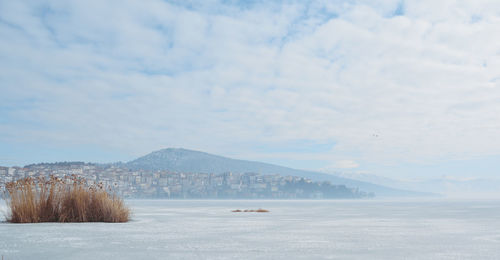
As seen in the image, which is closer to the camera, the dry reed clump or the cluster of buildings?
the dry reed clump

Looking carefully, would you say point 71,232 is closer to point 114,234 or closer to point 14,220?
point 114,234

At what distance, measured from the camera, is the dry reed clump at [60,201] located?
12742 mm

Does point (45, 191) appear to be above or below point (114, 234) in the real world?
above

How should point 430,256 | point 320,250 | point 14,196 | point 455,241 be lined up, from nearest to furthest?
point 430,256 → point 320,250 → point 455,241 → point 14,196

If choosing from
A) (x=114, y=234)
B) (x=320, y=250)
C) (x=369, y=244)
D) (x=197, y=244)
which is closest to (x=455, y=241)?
(x=369, y=244)

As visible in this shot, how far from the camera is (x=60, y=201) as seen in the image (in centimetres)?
1328

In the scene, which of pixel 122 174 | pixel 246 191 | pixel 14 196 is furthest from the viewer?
pixel 246 191

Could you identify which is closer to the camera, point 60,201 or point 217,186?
point 60,201

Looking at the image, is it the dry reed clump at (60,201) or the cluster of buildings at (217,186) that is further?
the cluster of buildings at (217,186)

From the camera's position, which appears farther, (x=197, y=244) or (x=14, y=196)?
(x=14, y=196)

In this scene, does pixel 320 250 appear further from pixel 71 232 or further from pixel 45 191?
pixel 45 191

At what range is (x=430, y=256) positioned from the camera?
714cm

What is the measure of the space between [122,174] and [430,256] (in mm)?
114000

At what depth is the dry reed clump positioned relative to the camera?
502 inches
